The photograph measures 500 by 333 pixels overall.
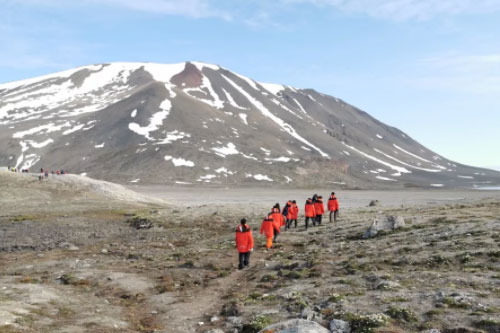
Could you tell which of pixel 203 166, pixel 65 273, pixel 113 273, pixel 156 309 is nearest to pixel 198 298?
pixel 156 309

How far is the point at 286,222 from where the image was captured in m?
40.5

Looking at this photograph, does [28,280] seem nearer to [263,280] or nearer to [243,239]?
[243,239]

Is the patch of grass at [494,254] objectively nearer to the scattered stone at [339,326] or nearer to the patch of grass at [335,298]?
the patch of grass at [335,298]

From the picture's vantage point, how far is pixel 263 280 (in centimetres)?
2142

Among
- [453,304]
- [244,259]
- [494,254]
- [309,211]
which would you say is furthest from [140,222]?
[453,304]

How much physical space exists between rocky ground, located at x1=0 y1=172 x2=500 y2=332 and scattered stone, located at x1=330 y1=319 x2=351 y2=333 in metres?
0.19

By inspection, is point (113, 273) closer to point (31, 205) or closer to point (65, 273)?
point (65, 273)

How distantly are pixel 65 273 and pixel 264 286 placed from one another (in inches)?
488

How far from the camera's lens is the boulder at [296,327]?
12366mm

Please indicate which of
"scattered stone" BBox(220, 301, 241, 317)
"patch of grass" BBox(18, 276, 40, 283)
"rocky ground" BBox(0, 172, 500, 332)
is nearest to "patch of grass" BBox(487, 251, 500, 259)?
"rocky ground" BBox(0, 172, 500, 332)

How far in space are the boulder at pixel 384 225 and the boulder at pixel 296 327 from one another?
61.6ft

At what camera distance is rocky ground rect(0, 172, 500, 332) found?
14.6m

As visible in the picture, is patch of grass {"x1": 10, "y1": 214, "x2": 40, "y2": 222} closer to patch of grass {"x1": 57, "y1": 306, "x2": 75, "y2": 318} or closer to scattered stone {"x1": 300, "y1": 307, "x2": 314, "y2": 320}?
patch of grass {"x1": 57, "y1": 306, "x2": 75, "y2": 318}

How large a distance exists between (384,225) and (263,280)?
1377cm
